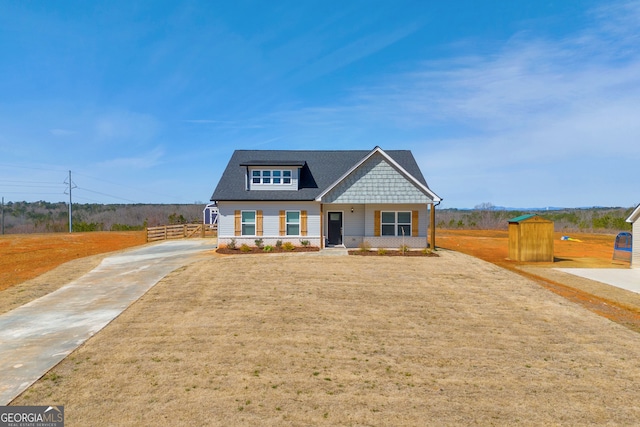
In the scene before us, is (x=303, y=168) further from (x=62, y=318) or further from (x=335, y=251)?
(x=62, y=318)

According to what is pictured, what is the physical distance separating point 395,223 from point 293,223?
22.9 ft

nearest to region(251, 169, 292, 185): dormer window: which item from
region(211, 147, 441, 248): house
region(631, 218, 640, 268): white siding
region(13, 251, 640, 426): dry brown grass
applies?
region(211, 147, 441, 248): house

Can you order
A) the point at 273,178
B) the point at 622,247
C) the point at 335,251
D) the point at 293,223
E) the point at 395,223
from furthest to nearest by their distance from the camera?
the point at 273,178 < the point at 293,223 < the point at 395,223 < the point at 622,247 < the point at 335,251

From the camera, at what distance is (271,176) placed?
24672 millimetres

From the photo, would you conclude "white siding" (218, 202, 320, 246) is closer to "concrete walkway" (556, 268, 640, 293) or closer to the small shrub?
the small shrub

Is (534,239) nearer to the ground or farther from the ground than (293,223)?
nearer to the ground

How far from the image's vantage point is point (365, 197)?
22.8 metres

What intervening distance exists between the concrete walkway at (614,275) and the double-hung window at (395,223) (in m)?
8.97

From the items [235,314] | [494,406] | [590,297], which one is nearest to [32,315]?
[235,314]

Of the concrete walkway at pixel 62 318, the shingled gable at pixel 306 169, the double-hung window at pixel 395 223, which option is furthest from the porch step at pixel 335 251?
the concrete walkway at pixel 62 318

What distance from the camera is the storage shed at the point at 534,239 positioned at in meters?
22.6

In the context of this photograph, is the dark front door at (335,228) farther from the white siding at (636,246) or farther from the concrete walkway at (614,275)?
the white siding at (636,246)

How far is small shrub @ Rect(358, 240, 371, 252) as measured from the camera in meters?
22.0

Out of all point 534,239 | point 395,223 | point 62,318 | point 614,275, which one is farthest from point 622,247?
point 62,318
